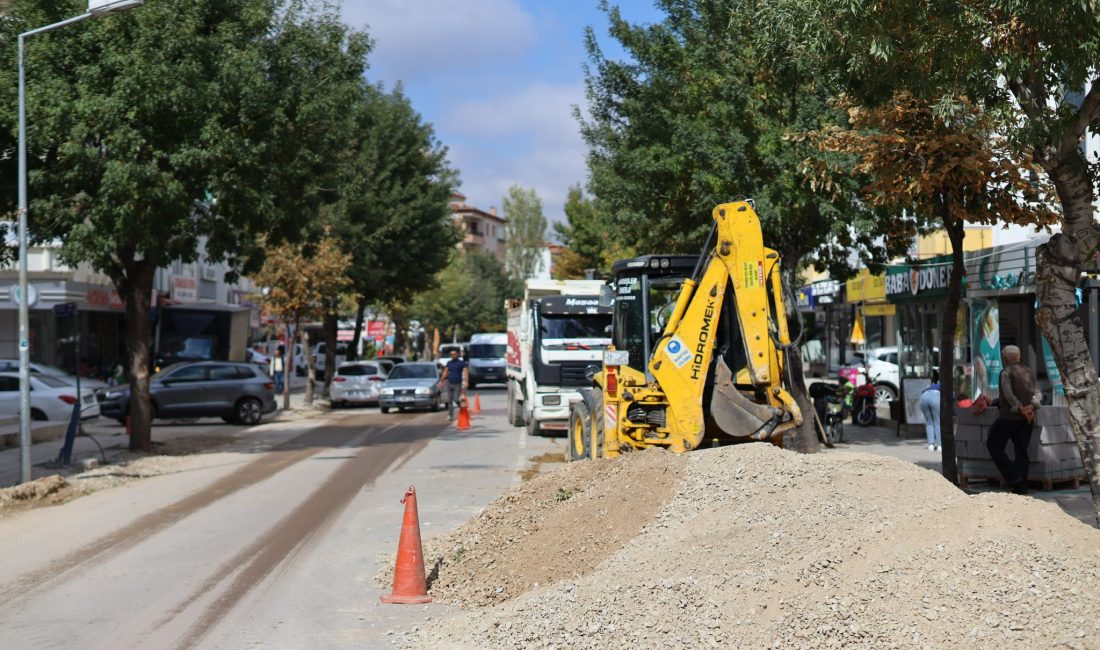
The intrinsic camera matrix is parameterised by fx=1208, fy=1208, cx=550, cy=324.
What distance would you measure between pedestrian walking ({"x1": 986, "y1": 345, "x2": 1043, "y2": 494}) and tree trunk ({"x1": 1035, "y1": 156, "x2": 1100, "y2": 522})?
388 cm

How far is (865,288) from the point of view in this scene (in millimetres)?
39438

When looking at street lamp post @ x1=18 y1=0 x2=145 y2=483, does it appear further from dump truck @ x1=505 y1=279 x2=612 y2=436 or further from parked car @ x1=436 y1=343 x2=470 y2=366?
parked car @ x1=436 y1=343 x2=470 y2=366

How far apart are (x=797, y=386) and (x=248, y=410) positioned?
1621 cm

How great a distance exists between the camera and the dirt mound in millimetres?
8750

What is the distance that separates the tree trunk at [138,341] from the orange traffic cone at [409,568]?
1357cm

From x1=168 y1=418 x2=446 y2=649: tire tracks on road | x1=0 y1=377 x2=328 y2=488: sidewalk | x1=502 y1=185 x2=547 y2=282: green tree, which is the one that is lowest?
x1=168 y1=418 x2=446 y2=649: tire tracks on road

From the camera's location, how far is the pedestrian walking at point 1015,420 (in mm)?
13562

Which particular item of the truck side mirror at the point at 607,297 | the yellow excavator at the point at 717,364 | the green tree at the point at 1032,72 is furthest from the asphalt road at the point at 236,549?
the green tree at the point at 1032,72

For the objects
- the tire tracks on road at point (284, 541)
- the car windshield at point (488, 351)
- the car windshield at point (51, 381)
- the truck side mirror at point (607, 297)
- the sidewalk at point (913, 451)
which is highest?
the truck side mirror at point (607, 297)

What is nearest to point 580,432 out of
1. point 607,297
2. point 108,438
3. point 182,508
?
point 607,297

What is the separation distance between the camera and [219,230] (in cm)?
2136

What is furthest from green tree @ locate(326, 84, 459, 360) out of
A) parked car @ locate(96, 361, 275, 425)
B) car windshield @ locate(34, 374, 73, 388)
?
car windshield @ locate(34, 374, 73, 388)

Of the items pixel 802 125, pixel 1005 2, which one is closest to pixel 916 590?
pixel 1005 2

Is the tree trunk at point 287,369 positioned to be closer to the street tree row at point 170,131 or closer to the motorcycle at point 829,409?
the street tree row at point 170,131
